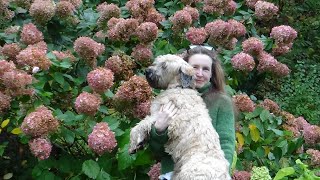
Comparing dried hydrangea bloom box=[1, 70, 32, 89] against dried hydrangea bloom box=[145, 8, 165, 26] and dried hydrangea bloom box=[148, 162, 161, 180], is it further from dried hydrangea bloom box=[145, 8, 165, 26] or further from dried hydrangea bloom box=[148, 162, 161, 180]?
dried hydrangea bloom box=[145, 8, 165, 26]

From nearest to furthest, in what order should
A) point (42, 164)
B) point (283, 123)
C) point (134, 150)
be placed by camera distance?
1. point (134, 150)
2. point (42, 164)
3. point (283, 123)

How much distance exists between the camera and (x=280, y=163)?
4461mm

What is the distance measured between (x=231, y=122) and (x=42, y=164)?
4.87 feet

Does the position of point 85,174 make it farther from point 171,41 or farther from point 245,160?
point 171,41

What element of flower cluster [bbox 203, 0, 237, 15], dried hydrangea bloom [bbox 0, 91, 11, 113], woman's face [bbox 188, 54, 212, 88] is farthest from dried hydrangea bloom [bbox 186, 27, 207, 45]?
dried hydrangea bloom [bbox 0, 91, 11, 113]

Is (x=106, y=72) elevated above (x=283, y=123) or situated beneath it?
elevated above

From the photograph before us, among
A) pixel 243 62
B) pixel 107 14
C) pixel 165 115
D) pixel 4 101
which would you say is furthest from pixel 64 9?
pixel 165 115

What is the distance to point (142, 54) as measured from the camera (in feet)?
13.5

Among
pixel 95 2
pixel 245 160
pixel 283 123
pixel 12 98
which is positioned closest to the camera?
pixel 12 98

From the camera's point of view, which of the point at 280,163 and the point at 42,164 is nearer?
the point at 42,164

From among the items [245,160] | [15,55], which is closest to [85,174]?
[15,55]

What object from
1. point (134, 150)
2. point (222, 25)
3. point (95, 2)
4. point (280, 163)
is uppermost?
point (134, 150)

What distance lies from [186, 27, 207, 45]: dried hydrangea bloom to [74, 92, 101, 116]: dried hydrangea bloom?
125cm

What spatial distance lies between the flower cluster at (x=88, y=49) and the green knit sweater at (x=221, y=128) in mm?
1100
